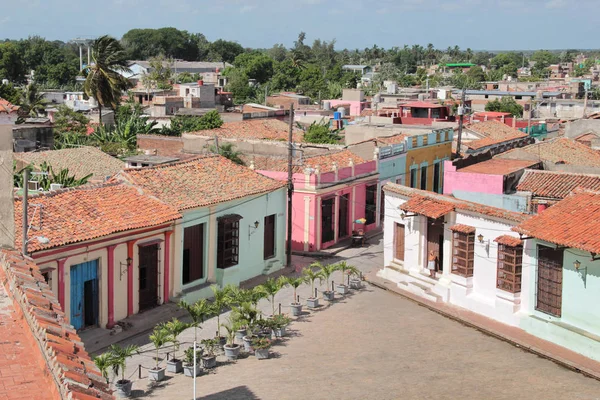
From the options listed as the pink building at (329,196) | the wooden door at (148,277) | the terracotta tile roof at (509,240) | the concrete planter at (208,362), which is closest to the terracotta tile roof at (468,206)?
the terracotta tile roof at (509,240)

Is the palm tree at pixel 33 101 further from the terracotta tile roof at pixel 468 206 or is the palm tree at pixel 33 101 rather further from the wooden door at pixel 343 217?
the terracotta tile roof at pixel 468 206

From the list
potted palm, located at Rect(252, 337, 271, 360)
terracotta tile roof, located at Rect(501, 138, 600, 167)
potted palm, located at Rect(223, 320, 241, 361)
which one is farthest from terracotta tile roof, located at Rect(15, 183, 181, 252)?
terracotta tile roof, located at Rect(501, 138, 600, 167)

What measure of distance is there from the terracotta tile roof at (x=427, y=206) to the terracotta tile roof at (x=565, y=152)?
11931 millimetres

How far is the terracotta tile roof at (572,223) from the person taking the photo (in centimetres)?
1703

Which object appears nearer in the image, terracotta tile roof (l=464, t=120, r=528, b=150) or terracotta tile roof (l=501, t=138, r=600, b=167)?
terracotta tile roof (l=501, t=138, r=600, b=167)

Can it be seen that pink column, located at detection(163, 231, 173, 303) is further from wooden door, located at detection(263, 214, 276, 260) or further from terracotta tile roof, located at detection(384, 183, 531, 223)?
terracotta tile roof, located at detection(384, 183, 531, 223)

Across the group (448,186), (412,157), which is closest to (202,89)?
(412,157)

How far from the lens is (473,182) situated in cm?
2548

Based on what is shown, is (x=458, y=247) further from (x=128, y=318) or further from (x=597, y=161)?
(x=597, y=161)

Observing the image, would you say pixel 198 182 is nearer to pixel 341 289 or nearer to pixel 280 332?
pixel 341 289

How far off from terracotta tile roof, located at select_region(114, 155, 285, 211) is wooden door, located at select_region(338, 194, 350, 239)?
5.15 m

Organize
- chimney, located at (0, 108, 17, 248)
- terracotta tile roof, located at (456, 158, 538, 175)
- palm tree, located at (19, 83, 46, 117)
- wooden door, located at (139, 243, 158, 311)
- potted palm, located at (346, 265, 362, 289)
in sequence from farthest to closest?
1. palm tree, located at (19, 83, 46, 117)
2. terracotta tile roof, located at (456, 158, 538, 175)
3. potted palm, located at (346, 265, 362, 289)
4. wooden door, located at (139, 243, 158, 311)
5. chimney, located at (0, 108, 17, 248)

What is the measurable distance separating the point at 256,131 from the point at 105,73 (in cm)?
950

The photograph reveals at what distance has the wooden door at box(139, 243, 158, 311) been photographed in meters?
19.6
